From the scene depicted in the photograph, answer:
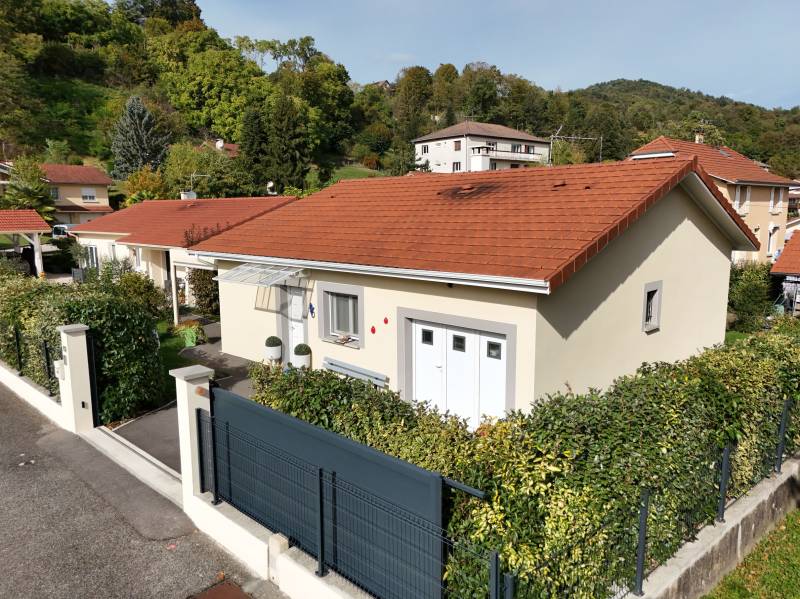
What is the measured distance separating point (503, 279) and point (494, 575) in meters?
5.02

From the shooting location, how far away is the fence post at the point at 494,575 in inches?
161

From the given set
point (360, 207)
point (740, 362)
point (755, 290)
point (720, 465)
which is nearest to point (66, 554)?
point (720, 465)

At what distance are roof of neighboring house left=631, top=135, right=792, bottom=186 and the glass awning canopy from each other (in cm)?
2080

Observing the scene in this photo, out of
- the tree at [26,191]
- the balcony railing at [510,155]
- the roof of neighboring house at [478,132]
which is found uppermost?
the roof of neighboring house at [478,132]

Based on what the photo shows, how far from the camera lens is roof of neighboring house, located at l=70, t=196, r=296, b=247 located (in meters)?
21.3

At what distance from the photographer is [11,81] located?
197 ft

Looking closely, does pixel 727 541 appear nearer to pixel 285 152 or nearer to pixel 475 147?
pixel 285 152

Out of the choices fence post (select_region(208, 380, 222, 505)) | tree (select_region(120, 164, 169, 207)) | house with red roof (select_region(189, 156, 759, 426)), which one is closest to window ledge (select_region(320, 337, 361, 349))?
house with red roof (select_region(189, 156, 759, 426))

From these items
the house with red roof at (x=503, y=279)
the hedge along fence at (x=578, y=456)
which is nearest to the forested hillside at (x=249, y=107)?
the house with red roof at (x=503, y=279)

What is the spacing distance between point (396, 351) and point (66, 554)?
20.4ft

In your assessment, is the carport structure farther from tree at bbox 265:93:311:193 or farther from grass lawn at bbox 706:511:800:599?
grass lawn at bbox 706:511:800:599

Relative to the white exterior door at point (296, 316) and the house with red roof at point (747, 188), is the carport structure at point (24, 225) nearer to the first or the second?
the white exterior door at point (296, 316)

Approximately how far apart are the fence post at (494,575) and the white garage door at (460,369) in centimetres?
495

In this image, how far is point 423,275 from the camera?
9.67 metres
